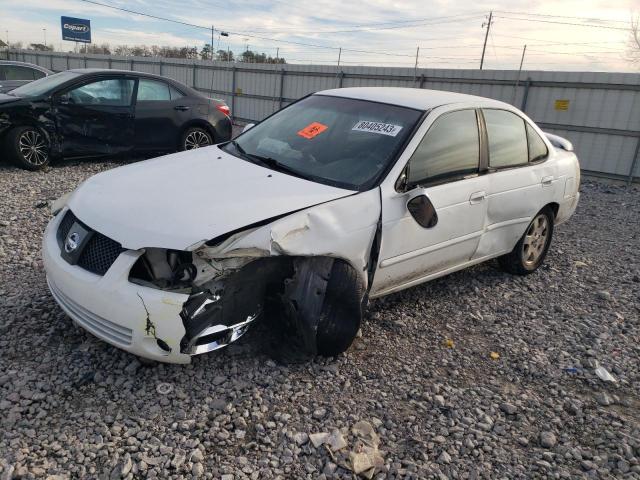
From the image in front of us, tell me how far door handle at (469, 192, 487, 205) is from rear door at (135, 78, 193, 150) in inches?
242

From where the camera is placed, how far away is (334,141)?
3.66 meters

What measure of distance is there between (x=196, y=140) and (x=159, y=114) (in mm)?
798

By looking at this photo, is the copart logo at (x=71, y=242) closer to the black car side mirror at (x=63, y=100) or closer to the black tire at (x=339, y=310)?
the black tire at (x=339, y=310)

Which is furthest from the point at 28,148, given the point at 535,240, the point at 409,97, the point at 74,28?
the point at 74,28

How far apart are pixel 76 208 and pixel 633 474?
3340 millimetres

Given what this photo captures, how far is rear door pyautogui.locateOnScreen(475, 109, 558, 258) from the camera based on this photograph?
13.5 feet

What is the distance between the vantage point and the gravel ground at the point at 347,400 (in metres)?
2.38

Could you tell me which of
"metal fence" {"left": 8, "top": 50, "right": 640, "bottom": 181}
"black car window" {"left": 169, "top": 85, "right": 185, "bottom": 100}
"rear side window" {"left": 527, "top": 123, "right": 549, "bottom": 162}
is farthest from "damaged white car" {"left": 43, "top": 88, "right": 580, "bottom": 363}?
"metal fence" {"left": 8, "top": 50, "right": 640, "bottom": 181}

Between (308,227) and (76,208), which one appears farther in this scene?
(76,208)

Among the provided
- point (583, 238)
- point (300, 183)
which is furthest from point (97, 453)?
point (583, 238)

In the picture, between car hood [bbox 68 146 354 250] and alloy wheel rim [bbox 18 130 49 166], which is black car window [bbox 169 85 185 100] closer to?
alloy wheel rim [bbox 18 130 49 166]

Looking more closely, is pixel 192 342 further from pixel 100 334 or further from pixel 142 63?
pixel 142 63

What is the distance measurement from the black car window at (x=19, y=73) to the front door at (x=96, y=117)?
633cm

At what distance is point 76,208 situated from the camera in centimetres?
305
